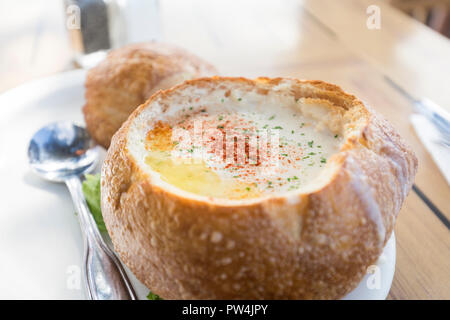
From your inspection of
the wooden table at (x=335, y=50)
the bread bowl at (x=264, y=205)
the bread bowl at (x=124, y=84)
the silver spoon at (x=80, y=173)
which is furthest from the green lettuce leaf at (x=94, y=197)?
the wooden table at (x=335, y=50)

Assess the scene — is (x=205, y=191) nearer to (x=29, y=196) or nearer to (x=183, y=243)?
(x=183, y=243)

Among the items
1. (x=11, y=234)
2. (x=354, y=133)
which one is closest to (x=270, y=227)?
(x=354, y=133)

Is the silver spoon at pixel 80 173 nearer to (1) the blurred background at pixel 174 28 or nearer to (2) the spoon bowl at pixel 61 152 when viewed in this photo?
(2) the spoon bowl at pixel 61 152

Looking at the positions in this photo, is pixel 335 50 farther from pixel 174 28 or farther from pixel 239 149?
pixel 239 149

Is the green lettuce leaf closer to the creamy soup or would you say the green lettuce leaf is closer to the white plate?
the white plate

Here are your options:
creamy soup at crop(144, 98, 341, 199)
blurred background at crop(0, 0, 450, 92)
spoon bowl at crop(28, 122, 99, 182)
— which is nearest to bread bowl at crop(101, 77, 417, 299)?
creamy soup at crop(144, 98, 341, 199)

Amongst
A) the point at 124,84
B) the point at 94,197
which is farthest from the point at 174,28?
the point at 94,197
